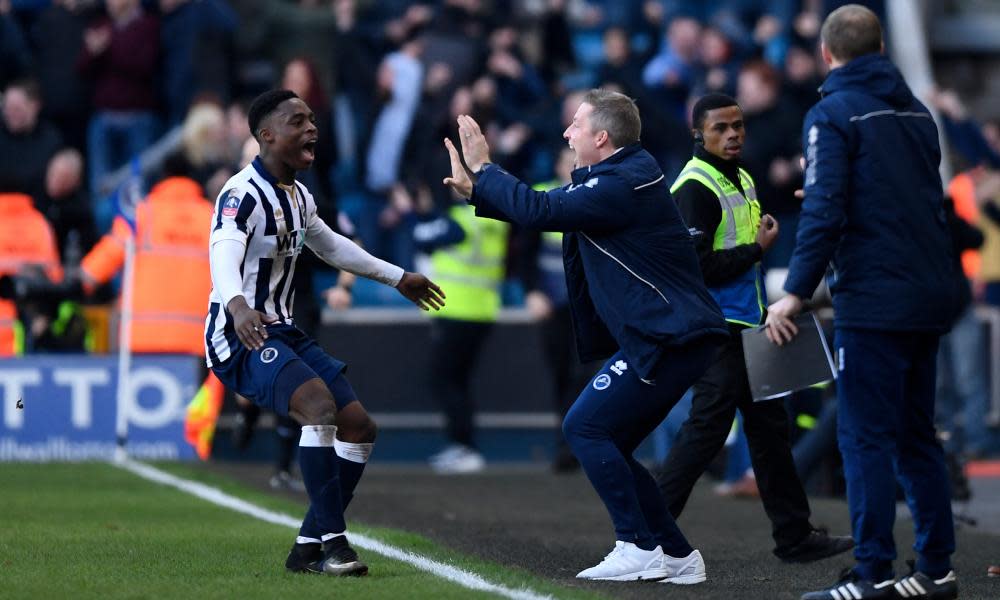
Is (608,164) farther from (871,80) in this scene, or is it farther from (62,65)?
(62,65)

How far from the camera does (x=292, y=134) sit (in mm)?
7988

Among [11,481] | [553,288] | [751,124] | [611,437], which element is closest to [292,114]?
[611,437]

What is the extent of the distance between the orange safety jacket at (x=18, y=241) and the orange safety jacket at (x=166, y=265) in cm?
59

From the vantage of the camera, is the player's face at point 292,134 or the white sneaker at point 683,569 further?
the player's face at point 292,134

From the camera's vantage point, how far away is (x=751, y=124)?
16438 mm

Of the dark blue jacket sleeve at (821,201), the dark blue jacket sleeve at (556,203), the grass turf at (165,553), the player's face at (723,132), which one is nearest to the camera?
the dark blue jacket sleeve at (821,201)

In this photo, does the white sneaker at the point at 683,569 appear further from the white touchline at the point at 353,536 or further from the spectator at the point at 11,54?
the spectator at the point at 11,54

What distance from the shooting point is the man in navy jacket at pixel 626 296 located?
25.0 ft

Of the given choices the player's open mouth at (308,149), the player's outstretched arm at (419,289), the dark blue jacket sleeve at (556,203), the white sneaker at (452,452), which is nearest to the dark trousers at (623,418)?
the dark blue jacket sleeve at (556,203)

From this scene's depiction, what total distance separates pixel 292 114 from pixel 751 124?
895cm

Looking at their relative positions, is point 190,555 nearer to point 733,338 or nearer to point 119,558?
point 119,558

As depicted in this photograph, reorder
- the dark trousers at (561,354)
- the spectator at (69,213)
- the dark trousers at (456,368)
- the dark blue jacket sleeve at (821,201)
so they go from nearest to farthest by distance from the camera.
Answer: the dark blue jacket sleeve at (821,201) < the dark trousers at (456,368) < the dark trousers at (561,354) < the spectator at (69,213)

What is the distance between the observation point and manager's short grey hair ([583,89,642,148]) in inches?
308

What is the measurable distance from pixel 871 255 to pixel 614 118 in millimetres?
1288
